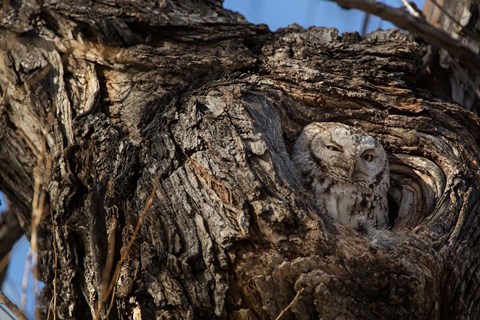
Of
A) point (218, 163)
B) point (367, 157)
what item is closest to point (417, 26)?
point (218, 163)

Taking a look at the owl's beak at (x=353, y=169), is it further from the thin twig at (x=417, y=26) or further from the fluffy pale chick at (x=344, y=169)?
the thin twig at (x=417, y=26)

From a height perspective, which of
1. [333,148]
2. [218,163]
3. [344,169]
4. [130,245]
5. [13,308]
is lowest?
[13,308]

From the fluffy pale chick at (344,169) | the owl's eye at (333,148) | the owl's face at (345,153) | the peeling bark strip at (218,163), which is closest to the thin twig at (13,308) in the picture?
the peeling bark strip at (218,163)

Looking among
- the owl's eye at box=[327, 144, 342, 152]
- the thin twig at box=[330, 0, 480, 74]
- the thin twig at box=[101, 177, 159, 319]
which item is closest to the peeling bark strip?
the thin twig at box=[101, 177, 159, 319]

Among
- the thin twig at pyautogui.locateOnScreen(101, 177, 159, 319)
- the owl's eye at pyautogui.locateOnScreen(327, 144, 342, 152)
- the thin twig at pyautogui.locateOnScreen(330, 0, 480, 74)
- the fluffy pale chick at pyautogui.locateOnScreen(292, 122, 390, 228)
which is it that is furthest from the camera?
the owl's eye at pyautogui.locateOnScreen(327, 144, 342, 152)

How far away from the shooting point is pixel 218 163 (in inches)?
132

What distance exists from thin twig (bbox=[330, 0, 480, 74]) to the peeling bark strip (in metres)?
0.79

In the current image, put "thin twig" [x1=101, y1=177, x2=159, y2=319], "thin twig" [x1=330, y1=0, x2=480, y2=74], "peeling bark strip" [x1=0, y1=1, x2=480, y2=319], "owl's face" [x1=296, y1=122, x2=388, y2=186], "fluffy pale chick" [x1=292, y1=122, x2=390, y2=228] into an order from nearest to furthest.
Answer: "thin twig" [x1=330, y1=0, x2=480, y2=74], "thin twig" [x1=101, y1=177, x2=159, y2=319], "peeling bark strip" [x1=0, y1=1, x2=480, y2=319], "fluffy pale chick" [x1=292, y1=122, x2=390, y2=228], "owl's face" [x1=296, y1=122, x2=388, y2=186]

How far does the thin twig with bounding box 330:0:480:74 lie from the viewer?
8.71 ft

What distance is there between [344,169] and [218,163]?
1.27 meters

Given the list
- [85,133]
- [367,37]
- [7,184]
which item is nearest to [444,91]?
[367,37]

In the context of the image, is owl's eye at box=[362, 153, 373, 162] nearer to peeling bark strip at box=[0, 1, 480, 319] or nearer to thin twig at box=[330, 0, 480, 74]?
peeling bark strip at box=[0, 1, 480, 319]

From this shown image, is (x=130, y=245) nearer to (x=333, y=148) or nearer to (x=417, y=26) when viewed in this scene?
(x=417, y=26)

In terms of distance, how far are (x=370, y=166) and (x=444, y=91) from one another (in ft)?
2.45
